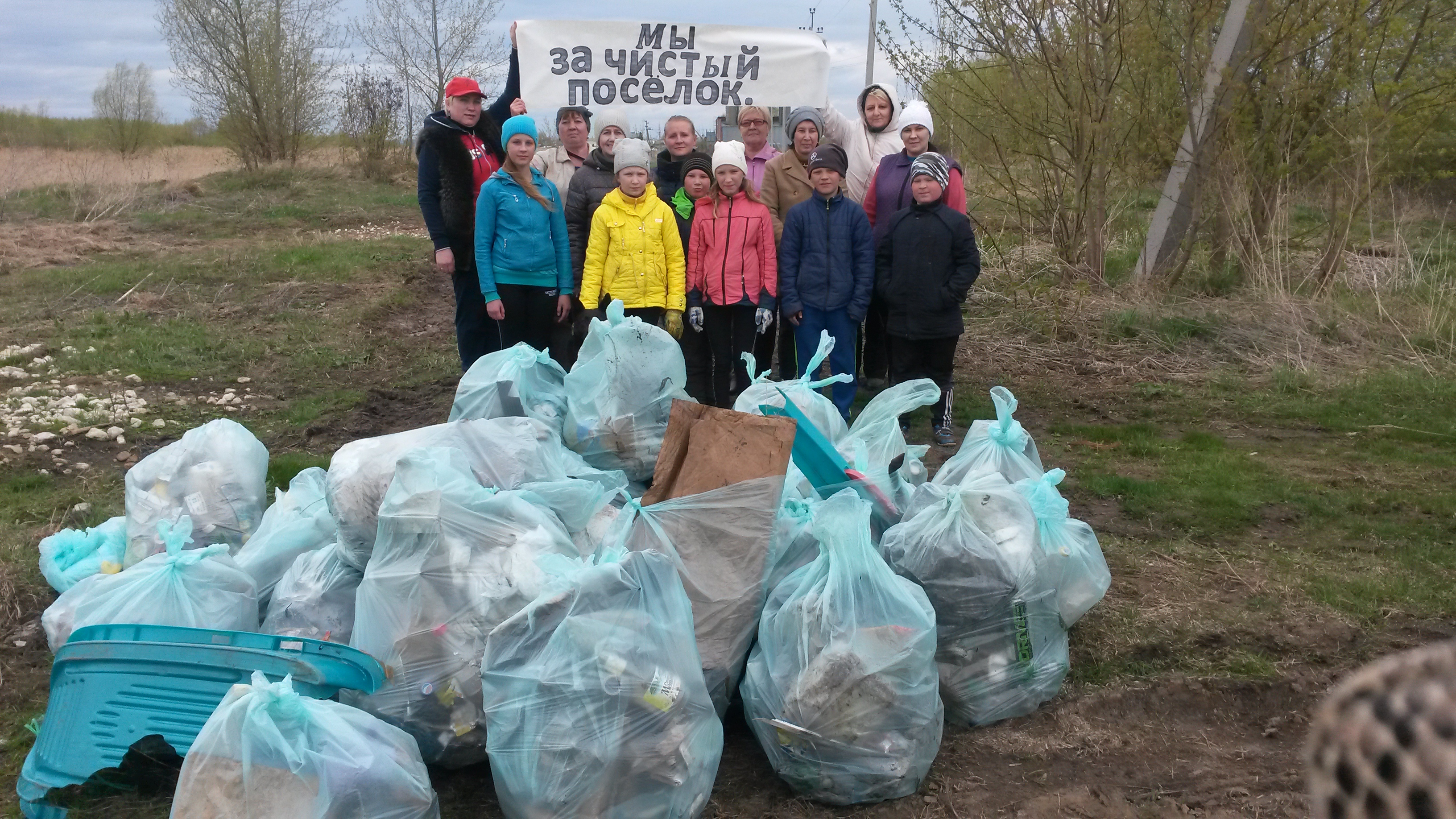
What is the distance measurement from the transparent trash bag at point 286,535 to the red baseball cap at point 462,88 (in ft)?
7.69

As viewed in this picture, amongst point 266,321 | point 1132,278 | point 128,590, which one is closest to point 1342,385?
point 1132,278

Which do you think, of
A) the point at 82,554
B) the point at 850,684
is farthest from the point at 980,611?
the point at 82,554

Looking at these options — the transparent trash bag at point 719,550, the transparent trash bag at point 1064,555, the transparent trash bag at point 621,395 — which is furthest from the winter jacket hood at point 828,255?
the transparent trash bag at point 719,550

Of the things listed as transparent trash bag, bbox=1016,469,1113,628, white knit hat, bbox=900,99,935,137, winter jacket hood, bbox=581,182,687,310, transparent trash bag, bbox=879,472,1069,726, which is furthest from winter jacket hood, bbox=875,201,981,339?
transparent trash bag, bbox=879,472,1069,726

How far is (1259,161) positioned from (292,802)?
8684mm

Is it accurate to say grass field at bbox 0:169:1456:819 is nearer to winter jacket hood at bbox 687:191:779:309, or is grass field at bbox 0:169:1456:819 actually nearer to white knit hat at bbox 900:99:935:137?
winter jacket hood at bbox 687:191:779:309

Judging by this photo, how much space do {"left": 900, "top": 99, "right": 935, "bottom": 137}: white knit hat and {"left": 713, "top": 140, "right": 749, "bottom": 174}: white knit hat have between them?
→ 990 mm

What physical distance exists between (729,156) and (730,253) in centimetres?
49

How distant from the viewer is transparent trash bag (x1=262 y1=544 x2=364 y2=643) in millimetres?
3080

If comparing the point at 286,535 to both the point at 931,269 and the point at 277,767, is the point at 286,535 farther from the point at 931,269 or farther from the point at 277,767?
the point at 931,269

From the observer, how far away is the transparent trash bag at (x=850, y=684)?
8.67ft

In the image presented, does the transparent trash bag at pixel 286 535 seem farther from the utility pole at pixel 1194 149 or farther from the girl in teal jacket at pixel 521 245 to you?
the utility pole at pixel 1194 149

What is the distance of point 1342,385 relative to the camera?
6.77 meters

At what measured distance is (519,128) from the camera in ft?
16.5
